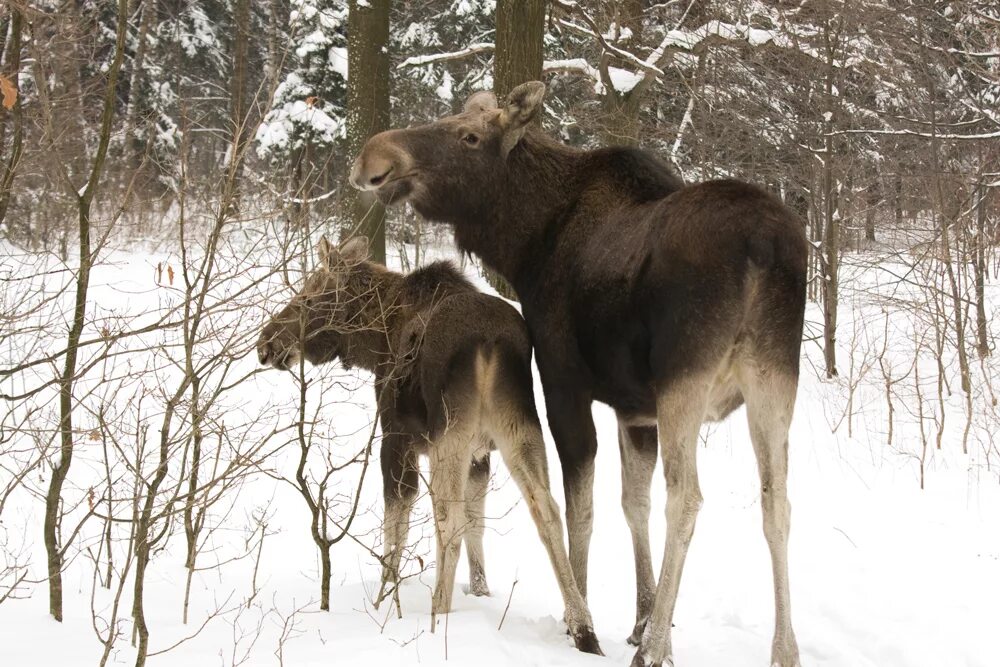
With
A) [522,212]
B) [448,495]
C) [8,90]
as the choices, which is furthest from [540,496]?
[8,90]

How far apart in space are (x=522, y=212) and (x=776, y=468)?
2.22 meters

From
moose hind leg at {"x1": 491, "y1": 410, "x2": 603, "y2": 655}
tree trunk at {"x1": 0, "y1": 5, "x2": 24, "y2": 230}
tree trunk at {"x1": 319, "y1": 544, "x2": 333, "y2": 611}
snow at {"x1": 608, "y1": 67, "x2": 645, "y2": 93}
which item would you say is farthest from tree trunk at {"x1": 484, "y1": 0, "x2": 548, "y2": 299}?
tree trunk at {"x1": 319, "y1": 544, "x2": 333, "y2": 611}

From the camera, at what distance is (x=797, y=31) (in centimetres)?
1373

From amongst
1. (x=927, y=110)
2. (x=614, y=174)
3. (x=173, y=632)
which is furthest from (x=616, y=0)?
(x=173, y=632)

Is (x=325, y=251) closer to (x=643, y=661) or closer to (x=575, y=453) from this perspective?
(x=575, y=453)

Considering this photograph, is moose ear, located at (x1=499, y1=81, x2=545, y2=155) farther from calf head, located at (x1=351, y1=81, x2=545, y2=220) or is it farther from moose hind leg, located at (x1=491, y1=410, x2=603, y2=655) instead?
moose hind leg, located at (x1=491, y1=410, x2=603, y2=655)

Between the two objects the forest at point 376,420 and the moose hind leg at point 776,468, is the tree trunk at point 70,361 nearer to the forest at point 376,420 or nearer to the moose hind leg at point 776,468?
the forest at point 376,420

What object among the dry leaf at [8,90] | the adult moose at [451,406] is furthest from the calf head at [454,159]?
the dry leaf at [8,90]

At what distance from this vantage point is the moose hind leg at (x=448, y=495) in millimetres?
5285

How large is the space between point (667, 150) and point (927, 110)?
24.7ft

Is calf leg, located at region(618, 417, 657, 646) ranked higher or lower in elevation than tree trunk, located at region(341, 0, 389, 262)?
lower

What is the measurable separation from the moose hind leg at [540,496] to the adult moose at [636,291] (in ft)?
0.60

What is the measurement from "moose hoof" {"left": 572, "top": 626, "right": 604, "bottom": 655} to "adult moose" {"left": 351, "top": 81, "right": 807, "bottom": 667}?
10.0 inches

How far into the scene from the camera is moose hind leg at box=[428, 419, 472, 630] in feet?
17.3
